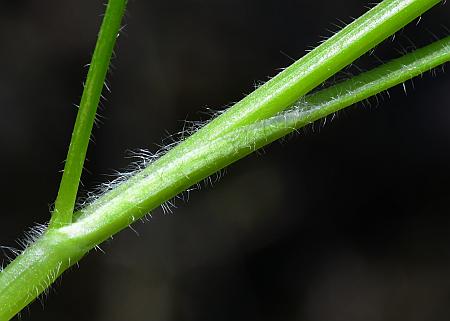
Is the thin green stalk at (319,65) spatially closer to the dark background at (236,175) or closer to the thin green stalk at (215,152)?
the thin green stalk at (215,152)

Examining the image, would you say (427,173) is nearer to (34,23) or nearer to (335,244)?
(335,244)

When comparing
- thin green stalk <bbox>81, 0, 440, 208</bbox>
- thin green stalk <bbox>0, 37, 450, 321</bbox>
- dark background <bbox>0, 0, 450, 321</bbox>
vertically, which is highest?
dark background <bbox>0, 0, 450, 321</bbox>

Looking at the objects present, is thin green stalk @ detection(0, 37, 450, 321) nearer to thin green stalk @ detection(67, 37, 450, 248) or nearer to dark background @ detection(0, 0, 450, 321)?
thin green stalk @ detection(67, 37, 450, 248)

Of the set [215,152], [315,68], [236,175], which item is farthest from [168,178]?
[236,175]

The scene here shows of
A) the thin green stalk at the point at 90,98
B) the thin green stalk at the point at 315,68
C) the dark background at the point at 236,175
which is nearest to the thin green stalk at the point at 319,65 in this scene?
the thin green stalk at the point at 315,68

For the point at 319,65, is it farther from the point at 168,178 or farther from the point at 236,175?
the point at 236,175

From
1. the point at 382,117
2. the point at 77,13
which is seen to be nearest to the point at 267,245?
the point at 382,117

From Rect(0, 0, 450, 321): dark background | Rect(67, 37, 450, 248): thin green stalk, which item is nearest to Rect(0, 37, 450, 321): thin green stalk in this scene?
Rect(67, 37, 450, 248): thin green stalk
